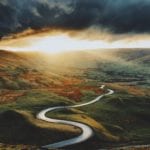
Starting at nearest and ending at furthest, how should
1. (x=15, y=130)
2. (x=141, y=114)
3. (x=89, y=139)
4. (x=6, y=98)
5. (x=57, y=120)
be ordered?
(x=89, y=139), (x=15, y=130), (x=57, y=120), (x=141, y=114), (x=6, y=98)

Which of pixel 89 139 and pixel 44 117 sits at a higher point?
pixel 44 117

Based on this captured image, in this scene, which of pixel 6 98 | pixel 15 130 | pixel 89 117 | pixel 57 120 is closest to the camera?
pixel 15 130

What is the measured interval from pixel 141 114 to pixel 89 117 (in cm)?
2667

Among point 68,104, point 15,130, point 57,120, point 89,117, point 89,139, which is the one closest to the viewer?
point 89,139

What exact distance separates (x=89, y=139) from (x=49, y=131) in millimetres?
13481

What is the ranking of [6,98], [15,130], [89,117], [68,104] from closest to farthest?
[15,130]
[89,117]
[68,104]
[6,98]

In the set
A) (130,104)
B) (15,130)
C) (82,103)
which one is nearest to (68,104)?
(82,103)

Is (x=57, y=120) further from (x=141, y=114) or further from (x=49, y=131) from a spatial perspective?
(x=141, y=114)

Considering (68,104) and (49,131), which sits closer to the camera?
(49,131)

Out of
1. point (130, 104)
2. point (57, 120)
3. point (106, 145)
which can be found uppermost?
point (130, 104)

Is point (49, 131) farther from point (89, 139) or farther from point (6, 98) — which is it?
point (6, 98)

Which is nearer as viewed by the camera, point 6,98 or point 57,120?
point 57,120

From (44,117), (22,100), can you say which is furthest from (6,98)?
(44,117)

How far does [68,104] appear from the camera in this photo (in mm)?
183750
